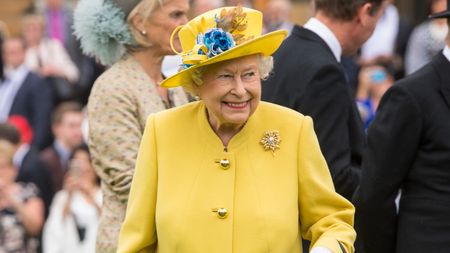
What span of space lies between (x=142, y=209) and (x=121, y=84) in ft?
4.01

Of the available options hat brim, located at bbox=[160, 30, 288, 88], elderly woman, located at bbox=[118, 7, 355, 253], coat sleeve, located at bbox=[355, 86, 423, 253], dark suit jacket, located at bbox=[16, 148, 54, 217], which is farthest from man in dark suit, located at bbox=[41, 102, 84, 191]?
hat brim, located at bbox=[160, 30, 288, 88]

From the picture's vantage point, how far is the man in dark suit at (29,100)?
15.8 meters

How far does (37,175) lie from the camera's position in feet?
43.7

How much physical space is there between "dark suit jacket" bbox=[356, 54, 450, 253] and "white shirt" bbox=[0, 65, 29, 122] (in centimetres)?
943

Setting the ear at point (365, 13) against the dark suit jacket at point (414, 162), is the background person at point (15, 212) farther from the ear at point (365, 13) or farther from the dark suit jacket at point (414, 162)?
the dark suit jacket at point (414, 162)

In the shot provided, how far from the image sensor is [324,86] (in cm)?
709

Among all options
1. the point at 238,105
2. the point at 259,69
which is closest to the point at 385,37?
the point at 259,69

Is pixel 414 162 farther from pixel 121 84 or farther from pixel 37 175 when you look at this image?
pixel 37 175

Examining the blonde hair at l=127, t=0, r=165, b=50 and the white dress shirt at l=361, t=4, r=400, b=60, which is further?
the white dress shirt at l=361, t=4, r=400, b=60

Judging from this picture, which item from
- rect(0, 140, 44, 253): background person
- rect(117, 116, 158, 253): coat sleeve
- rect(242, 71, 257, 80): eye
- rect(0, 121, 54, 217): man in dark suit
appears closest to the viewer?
rect(242, 71, 257, 80): eye

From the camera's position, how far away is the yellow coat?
18.9 ft

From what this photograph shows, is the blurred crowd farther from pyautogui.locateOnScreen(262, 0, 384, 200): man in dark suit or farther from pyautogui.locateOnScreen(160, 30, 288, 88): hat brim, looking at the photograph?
pyautogui.locateOnScreen(160, 30, 288, 88): hat brim

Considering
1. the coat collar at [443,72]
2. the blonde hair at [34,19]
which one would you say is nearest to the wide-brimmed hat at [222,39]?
the coat collar at [443,72]

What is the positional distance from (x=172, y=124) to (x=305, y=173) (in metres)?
0.62
